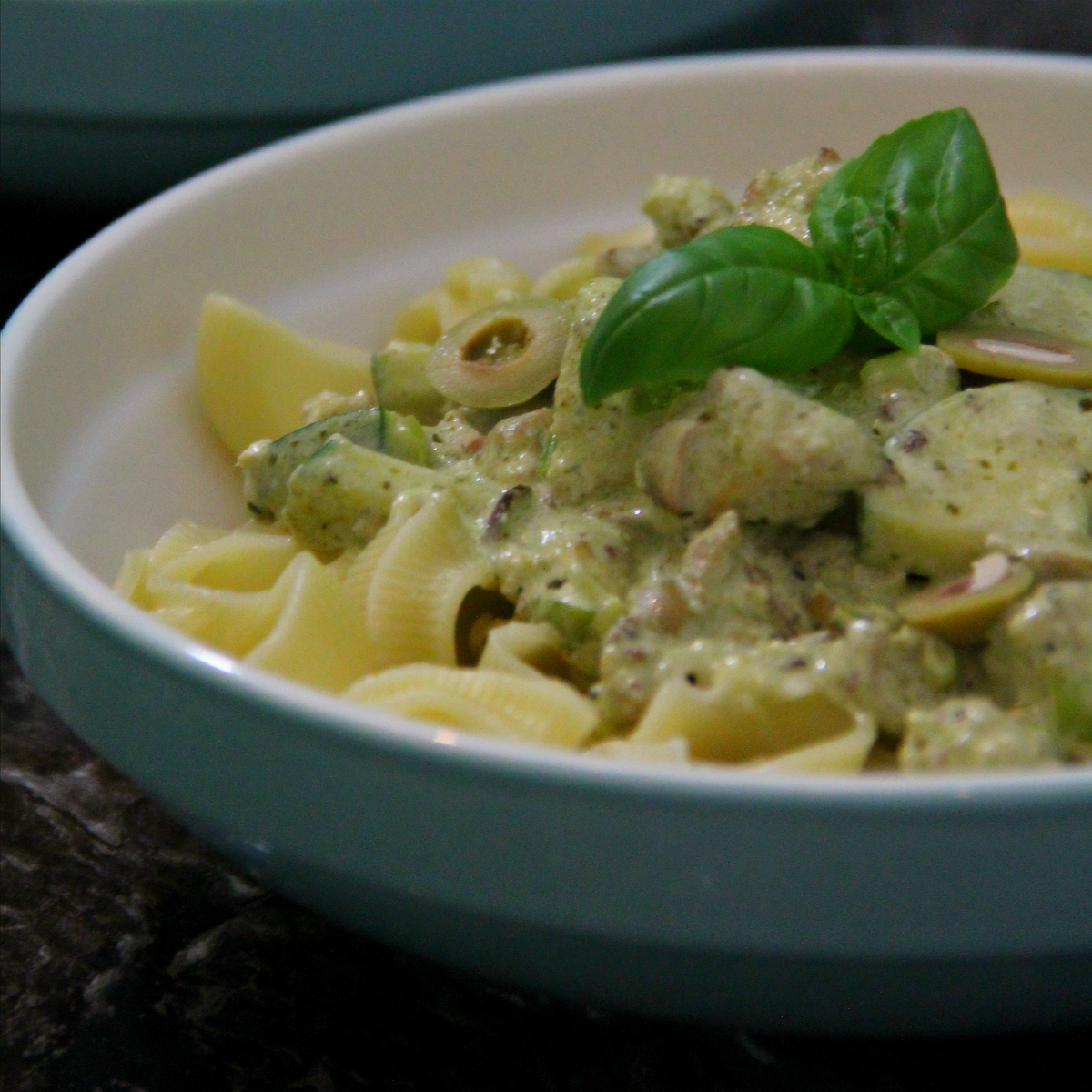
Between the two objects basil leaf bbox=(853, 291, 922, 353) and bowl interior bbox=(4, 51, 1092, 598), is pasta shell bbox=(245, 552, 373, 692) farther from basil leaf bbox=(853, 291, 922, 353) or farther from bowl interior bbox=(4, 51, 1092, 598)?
basil leaf bbox=(853, 291, 922, 353)

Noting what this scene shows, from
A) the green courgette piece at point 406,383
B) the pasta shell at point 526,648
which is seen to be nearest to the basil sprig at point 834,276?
the pasta shell at point 526,648

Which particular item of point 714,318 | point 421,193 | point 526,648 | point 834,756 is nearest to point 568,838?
point 834,756

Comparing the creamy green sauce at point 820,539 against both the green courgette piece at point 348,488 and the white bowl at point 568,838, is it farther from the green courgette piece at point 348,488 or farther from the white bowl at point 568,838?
the white bowl at point 568,838

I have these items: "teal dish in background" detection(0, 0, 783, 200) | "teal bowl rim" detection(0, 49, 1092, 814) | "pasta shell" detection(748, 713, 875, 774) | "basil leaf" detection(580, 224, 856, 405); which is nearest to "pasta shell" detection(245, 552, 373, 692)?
"teal bowl rim" detection(0, 49, 1092, 814)

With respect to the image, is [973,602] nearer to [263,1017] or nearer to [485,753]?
[485,753]

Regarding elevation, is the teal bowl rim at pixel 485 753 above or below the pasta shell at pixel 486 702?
above

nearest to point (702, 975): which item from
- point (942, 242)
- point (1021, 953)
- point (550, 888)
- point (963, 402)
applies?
point (550, 888)
